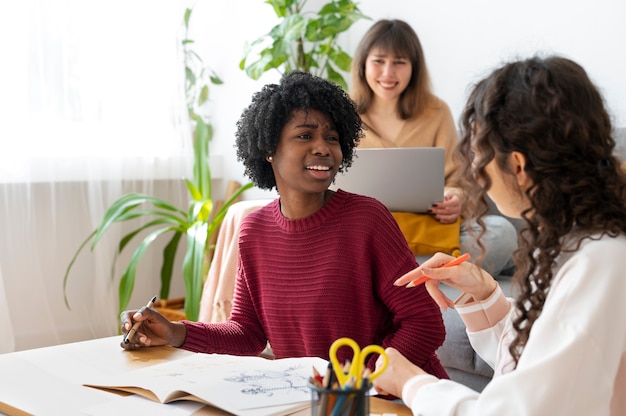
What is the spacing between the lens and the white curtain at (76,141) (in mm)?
2953

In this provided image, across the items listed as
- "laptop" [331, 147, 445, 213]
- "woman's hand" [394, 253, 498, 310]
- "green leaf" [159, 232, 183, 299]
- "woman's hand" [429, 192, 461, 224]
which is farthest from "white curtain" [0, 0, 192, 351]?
"woman's hand" [394, 253, 498, 310]

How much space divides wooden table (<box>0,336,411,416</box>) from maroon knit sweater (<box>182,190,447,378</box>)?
0.13 m

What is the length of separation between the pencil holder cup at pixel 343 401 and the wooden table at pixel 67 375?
0.19 meters

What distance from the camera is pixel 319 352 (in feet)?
4.38

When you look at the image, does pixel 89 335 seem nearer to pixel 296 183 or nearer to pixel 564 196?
pixel 296 183

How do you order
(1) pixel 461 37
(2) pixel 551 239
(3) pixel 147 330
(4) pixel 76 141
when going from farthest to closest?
(1) pixel 461 37 → (4) pixel 76 141 → (3) pixel 147 330 → (2) pixel 551 239

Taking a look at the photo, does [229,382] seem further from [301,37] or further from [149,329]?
[301,37]

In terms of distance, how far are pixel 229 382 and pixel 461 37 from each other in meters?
2.62

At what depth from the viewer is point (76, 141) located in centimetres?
315

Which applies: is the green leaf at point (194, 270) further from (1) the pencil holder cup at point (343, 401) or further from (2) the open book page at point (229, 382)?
(1) the pencil holder cup at point (343, 401)

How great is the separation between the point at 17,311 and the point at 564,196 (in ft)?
8.80

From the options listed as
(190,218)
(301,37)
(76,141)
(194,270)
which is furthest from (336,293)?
(301,37)

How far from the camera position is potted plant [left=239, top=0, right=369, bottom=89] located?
3334 millimetres

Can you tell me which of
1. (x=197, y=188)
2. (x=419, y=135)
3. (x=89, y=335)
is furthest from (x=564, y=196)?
(x=89, y=335)
